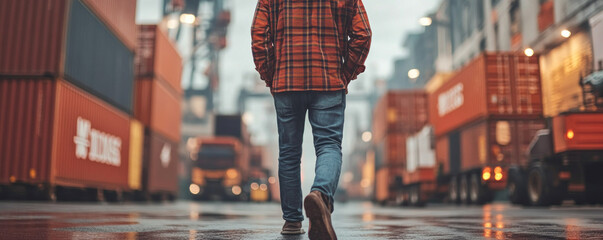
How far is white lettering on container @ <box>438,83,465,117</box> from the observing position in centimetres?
1951

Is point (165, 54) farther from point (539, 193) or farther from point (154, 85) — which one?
point (539, 193)

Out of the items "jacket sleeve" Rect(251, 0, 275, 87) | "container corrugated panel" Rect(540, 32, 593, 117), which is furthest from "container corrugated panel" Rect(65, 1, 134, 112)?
"container corrugated panel" Rect(540, 32, 593, 117)

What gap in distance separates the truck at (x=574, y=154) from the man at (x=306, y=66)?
8.14 m

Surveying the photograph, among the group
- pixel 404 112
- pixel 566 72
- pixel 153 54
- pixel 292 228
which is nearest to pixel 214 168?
pixel 153 54

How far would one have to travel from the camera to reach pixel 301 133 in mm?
4086

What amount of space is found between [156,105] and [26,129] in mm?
9112

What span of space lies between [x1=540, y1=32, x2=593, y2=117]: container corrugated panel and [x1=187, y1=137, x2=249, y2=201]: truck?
50.6ft

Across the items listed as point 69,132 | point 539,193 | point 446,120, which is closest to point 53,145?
point 69,132

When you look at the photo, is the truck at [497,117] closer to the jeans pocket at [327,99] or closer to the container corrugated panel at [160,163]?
the container corrugated panel at [160,163]

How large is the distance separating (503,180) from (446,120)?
5101mm

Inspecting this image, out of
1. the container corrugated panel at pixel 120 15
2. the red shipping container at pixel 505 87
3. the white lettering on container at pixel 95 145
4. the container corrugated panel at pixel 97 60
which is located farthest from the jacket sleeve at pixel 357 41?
the red shipping container at pixel 505 87

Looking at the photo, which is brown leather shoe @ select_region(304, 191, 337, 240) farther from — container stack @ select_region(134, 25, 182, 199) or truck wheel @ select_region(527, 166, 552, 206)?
container stack @ select_region(134, 25, 182, 199)

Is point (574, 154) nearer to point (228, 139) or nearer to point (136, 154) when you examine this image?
point (136, 154)

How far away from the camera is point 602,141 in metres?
10.8
